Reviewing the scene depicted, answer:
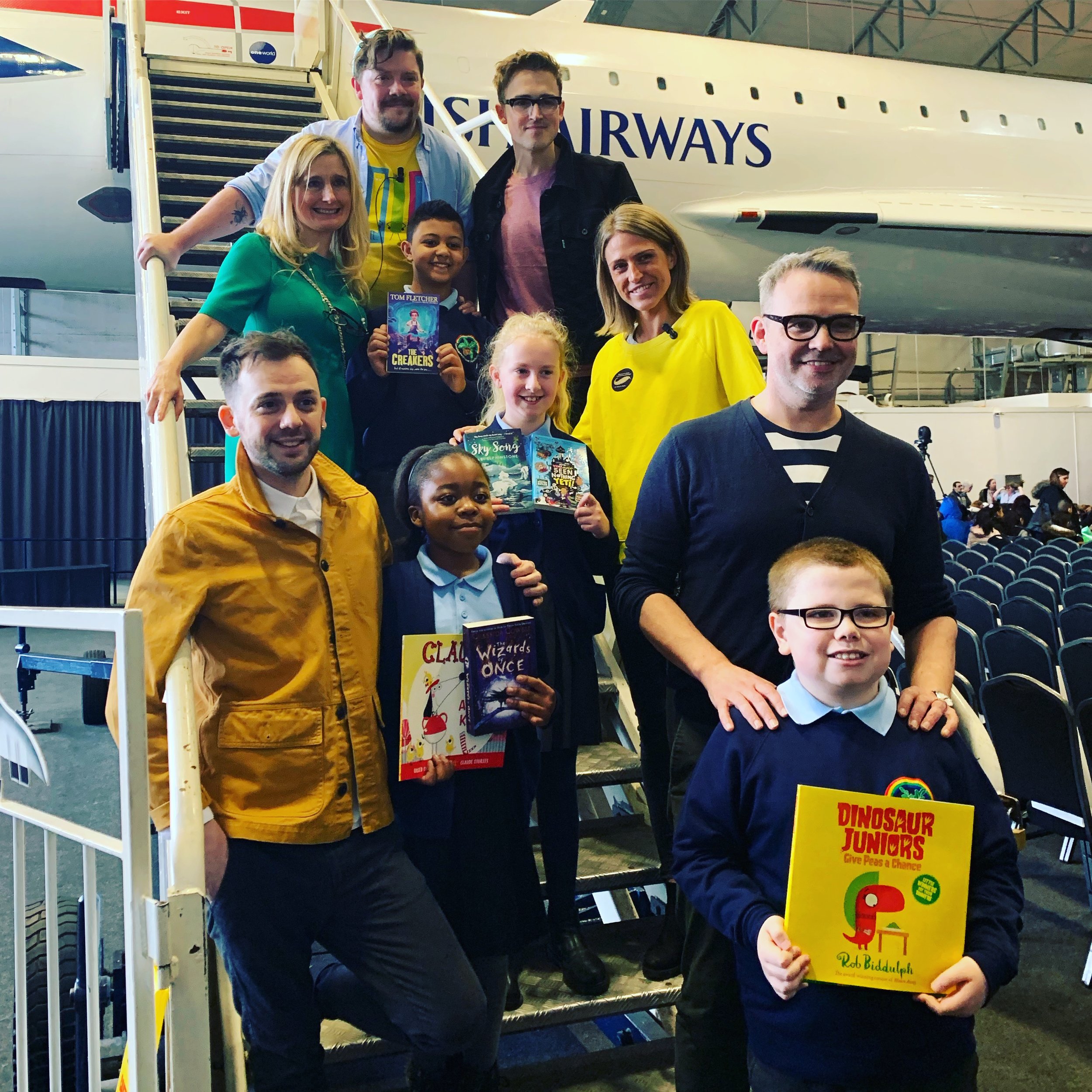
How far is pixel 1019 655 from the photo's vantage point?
11.9 ft

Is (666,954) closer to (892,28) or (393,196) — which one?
(393,196)

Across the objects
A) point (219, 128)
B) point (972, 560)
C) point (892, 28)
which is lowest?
point (972, 560)

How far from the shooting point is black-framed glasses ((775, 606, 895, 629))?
1.27 meters

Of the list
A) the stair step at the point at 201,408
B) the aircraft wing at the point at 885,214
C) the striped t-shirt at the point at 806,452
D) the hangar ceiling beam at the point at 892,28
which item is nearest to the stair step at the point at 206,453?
the stair step at the point at 201,408

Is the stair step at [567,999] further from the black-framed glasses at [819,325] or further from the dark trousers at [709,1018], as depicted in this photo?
the black-framed glasses at [819,325]

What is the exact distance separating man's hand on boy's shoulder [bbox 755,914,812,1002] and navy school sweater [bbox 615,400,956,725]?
45 centimetres

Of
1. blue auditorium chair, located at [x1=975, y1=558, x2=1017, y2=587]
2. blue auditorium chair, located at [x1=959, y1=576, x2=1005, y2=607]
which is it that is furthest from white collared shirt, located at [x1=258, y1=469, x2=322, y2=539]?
blue auditorium chair, located at [x1=975, y1=558, x2=1017, y2=587]

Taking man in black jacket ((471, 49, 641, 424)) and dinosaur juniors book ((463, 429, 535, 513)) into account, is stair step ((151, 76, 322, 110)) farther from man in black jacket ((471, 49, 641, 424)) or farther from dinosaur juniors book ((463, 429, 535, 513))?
dinosaur juniors book ((463, 429, 535, 513))

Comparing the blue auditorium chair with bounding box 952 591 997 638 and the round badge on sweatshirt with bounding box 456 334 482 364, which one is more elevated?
the round badge on sweatshirt with bounding box 456 334 482 364

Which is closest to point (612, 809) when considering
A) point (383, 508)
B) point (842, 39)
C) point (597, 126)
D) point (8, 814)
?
point (383, 508)


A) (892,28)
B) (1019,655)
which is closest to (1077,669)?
(1019,655)

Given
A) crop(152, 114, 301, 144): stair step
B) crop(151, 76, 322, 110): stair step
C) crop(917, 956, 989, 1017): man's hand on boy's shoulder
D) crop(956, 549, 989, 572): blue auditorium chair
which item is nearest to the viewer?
crop(917, 956, 989, 1017): man's hand on boy's shoulder

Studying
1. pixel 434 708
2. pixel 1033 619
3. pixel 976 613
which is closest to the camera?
pixel 434 708

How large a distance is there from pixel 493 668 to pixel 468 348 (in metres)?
1.10
